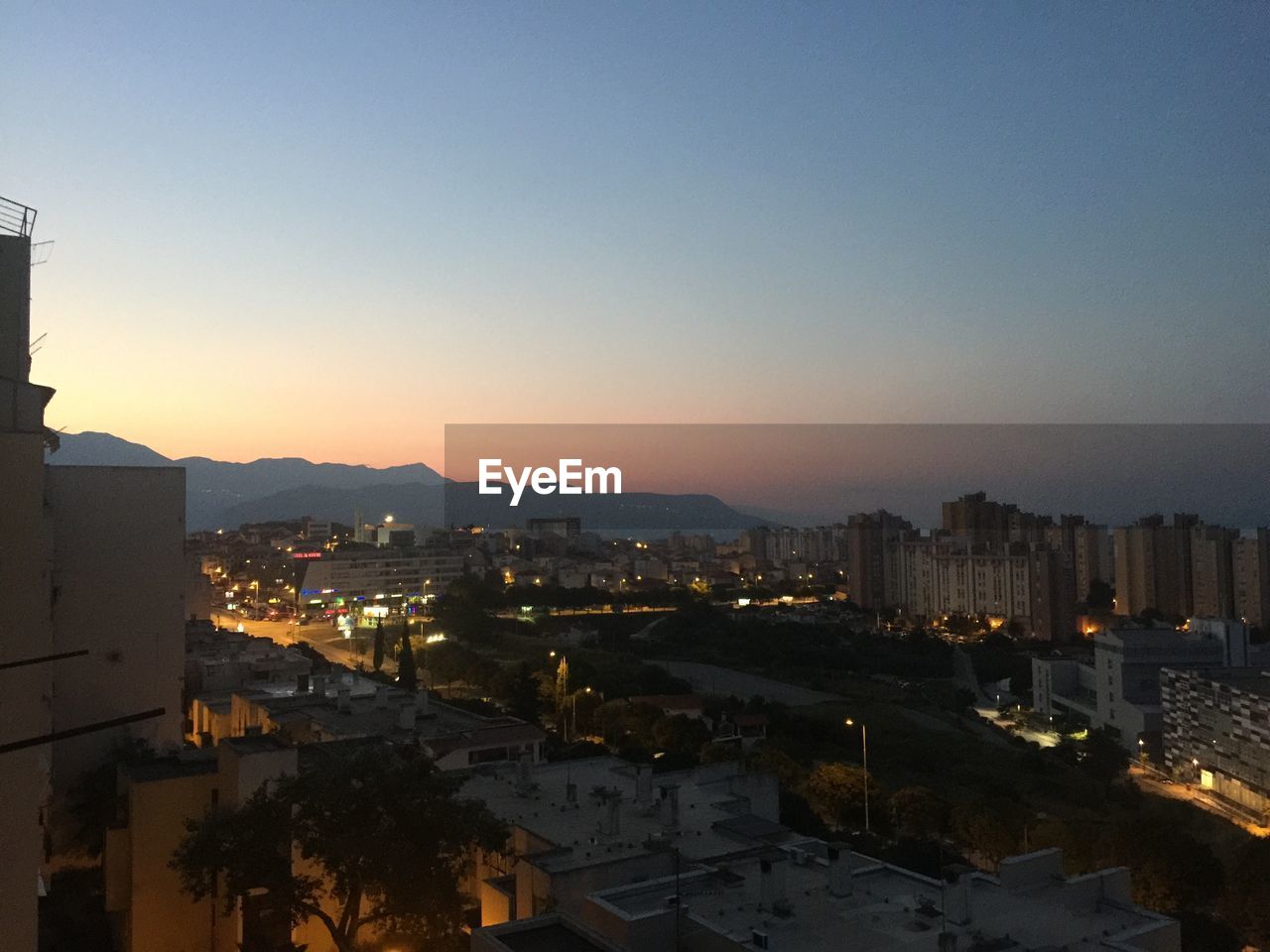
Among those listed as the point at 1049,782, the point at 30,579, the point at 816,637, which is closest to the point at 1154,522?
the point at 816,637

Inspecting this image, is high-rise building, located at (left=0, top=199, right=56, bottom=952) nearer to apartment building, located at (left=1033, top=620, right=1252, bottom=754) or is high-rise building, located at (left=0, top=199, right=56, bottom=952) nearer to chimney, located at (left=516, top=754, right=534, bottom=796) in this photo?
chimney, located at (left=516, top=754, right=534, bottom=796)

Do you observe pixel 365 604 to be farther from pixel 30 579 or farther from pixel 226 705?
pixel 30 579

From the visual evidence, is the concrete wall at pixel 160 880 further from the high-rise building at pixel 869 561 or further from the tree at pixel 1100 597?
the high-rise building at pixel 869 561

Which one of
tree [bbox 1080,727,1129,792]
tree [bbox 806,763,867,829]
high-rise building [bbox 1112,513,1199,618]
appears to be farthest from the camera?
high-rise building [bbox 1112,513,1199,618]

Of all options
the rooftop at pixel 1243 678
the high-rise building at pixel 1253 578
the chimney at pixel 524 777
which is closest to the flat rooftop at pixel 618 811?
the chimney at pixel 524 777

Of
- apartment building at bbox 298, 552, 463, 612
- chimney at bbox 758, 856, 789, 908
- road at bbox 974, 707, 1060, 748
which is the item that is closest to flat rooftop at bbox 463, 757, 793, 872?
chimney at bbox 758, 856, 789, 908

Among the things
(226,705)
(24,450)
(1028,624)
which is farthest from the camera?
(1028,624)

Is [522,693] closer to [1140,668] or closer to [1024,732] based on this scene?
[1024,732]
